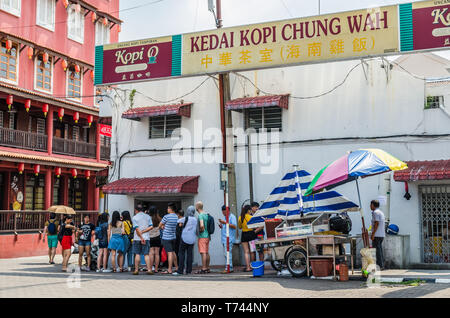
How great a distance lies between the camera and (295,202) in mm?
14281

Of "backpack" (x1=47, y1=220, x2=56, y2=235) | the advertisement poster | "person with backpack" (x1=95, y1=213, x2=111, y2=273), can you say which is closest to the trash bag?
the advertisement poster

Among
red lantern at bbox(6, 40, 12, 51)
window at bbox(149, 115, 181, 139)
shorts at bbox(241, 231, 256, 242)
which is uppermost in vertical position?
red lantern at bbox(6, 40, 12, 51)

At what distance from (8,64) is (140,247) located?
16.1 m

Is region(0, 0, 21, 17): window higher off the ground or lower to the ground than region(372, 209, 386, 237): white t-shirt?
higher

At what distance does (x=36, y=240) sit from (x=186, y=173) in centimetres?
1043

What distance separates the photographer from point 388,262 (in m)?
14.1

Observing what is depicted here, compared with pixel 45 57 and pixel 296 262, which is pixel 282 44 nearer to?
pixel 296 262

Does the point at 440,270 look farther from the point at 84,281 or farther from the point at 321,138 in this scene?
the point at 84,281

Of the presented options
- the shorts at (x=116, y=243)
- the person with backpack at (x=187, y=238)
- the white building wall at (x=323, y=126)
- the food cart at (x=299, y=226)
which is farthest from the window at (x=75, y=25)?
the food cart at (x=299, y=226)

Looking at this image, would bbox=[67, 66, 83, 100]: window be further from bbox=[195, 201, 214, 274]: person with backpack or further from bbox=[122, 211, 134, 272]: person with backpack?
bbox=[195, 201, 214, 274]: person with backpack

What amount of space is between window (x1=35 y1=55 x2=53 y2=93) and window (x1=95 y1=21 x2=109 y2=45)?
410 cm

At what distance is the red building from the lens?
2575cm

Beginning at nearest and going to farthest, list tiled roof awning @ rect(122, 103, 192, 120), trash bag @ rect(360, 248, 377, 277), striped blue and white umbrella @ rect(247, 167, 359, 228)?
trash bag @ rect(360, 248, 377, 277), striped blue and white umbrella @ rect(247, 167, 359, 228), tiled roof awning @ rect(122, 103, 192, 120)
